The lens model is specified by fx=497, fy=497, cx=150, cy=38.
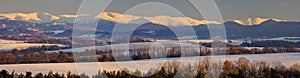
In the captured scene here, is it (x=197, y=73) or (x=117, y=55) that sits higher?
(x=117, y=55)

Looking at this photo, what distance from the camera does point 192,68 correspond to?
63406 mm

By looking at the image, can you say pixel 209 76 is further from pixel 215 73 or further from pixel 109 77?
pixel 109 77

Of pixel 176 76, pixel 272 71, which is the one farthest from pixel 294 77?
pixel 176 76

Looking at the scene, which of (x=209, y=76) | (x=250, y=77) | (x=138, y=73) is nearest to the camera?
(x=209, y=76)

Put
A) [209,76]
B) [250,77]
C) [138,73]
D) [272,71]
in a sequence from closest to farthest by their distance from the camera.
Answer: [209,76] → [138,73] → [250,77] → [272,71]

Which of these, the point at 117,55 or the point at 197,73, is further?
the point at 117,55

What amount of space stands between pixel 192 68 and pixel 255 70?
9.21 metres

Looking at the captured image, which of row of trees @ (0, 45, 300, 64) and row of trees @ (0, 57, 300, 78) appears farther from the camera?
row of trees @ (0, 45, 300, 64)

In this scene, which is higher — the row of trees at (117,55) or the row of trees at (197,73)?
the row of trees at (117,55)

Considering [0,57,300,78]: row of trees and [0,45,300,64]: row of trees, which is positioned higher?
[0,45,300,64]: row of trees

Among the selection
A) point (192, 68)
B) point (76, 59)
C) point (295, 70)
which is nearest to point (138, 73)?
point (192, 68)

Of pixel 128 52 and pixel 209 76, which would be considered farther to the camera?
pixel 128 52

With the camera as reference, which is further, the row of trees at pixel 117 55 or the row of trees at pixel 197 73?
the row of trees at pixel 117 55

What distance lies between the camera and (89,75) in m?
59.9
